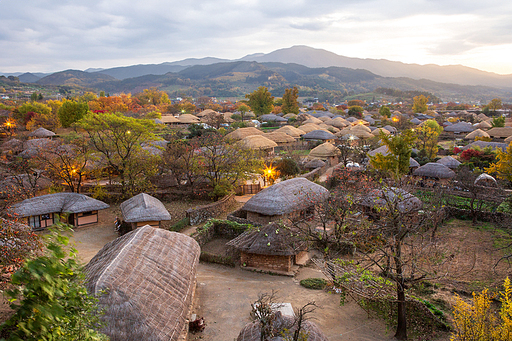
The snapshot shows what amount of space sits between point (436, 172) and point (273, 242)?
57.1 ft

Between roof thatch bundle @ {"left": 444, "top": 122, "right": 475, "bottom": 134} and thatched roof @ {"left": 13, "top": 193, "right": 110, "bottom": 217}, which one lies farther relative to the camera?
roof thatch bundle @ {"left": 444, "top": 122, "right": 475, "bottom": 134}

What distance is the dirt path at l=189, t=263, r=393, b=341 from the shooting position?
9672 millimetres

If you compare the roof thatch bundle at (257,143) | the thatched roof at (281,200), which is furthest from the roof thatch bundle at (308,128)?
the thatched roof at (281,200)

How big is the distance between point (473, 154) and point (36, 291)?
33438 mm

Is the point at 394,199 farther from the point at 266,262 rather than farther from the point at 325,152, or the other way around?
the point at 325,152

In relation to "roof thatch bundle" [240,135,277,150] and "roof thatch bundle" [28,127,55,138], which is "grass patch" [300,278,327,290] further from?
"roof thatch bundle" [28,127,55,138]

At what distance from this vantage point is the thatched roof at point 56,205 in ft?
57.2

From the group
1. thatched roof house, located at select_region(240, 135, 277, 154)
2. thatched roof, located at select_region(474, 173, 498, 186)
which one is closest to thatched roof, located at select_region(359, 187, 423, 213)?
thatched roof, located at select_region(474, 173, 498, 186)

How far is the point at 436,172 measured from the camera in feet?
80.7

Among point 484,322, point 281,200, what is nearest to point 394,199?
point 484,322

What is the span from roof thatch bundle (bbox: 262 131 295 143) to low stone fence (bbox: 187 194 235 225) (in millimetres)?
19912

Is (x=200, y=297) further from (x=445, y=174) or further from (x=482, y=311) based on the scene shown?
(x=445, y=174)

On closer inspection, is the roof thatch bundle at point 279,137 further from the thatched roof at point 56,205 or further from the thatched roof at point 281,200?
the thatched roof at point 56,205

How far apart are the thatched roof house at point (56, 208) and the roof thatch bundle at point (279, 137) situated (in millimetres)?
24460
